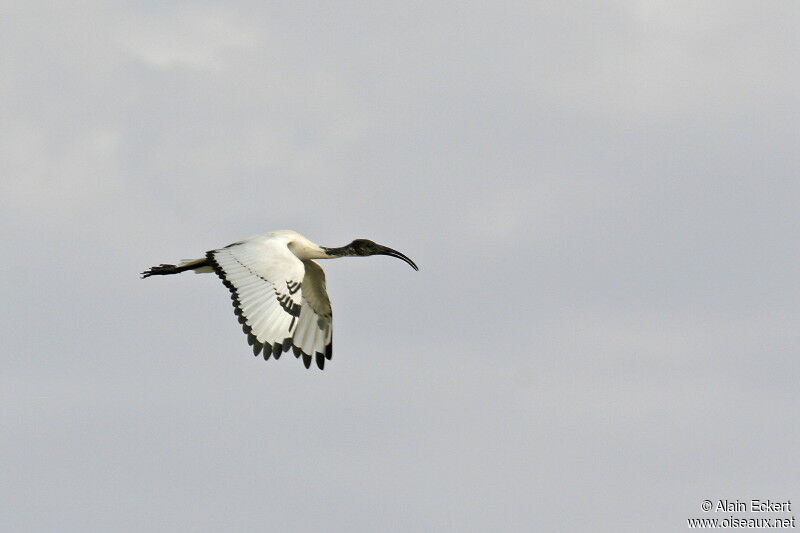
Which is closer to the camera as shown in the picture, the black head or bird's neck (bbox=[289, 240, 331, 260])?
bird's neck (bbox=[289, 240, 331, 260])

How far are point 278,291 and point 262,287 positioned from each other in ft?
0.56

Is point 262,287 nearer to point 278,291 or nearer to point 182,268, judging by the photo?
point 278,291

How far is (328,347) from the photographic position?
18859 mm

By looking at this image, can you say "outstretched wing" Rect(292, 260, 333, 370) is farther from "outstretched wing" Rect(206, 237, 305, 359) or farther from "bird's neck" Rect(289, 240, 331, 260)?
"outstretched wing" Rect(206, 237, 305, 359)

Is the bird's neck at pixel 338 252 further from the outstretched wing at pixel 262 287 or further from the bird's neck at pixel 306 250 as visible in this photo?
the outstretched wing at pixel 262 287

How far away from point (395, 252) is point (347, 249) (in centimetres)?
69

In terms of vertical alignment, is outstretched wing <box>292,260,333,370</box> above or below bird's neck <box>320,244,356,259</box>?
below

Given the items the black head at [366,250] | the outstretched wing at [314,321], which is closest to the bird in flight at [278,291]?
the outstretched wing at [314,321]

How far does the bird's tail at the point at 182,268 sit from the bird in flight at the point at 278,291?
2cm

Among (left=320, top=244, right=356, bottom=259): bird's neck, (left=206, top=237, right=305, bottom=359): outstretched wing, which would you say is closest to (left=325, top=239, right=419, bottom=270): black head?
(left=320, top=244, right=356, bottom=259): bird's neck

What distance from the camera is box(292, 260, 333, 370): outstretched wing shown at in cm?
1867

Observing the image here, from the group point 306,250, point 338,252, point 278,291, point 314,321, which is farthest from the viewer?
point 338,252

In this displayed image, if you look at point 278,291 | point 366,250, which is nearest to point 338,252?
point 366,250

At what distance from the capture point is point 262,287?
54.0ft
